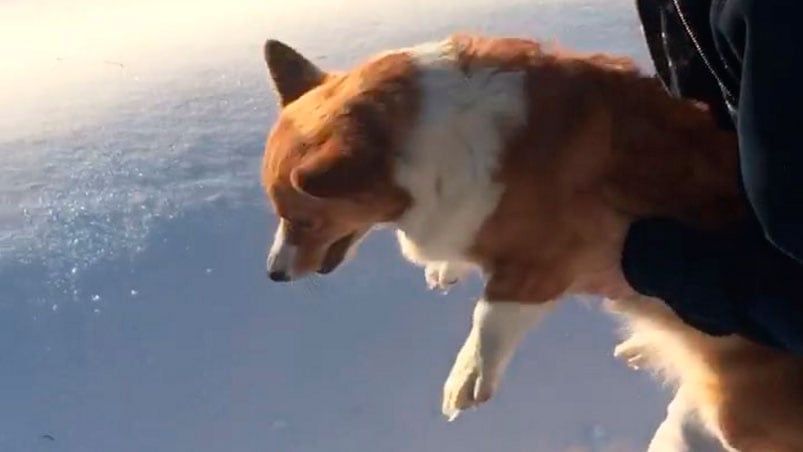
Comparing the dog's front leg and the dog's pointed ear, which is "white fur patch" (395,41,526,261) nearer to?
the dog's front leg

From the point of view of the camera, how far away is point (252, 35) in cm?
357

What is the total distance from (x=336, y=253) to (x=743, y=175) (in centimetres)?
68

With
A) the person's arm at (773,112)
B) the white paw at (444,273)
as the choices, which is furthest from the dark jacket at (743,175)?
the white paw at (444,273)

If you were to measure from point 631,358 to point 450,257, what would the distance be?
19.0 inches

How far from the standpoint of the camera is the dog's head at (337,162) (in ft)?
5.67

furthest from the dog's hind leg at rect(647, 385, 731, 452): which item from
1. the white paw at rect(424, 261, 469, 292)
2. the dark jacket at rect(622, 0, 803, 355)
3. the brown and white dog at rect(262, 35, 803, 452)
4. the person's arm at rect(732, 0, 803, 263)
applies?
the person's arm at rect(732, 0, 803, 263)

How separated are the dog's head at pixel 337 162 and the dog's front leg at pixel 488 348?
20 cm

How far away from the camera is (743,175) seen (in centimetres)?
149

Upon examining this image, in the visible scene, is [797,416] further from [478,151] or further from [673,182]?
[478,151]

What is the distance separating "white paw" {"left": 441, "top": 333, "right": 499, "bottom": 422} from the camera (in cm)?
189

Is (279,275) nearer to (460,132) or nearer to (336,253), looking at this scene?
(336,253)

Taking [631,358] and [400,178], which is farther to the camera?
[631,358]

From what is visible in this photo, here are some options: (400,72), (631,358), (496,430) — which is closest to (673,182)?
(400,72)

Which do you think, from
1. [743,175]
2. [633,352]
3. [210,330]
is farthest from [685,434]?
[210,330]
